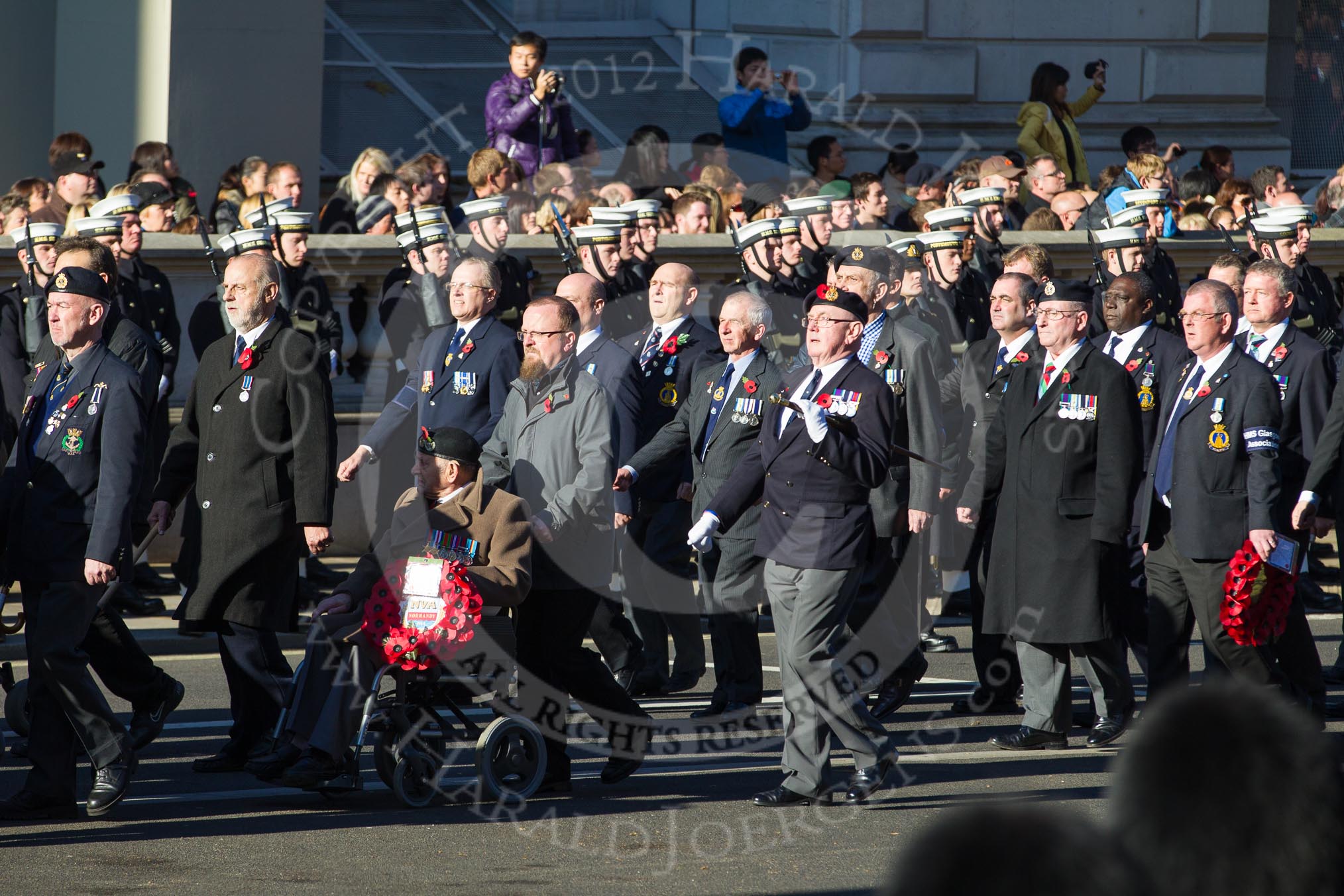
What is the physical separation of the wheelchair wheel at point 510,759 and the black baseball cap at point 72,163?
7.02 metres

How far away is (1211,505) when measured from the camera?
8.34m

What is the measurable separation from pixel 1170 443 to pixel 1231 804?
6.72 meters

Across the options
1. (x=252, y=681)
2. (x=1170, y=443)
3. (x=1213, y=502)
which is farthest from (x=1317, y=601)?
(x=252, y=681)

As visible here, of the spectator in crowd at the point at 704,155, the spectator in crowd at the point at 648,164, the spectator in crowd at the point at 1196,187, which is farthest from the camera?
the spectator in crowd at the point at 1196,187

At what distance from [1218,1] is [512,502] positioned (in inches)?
646

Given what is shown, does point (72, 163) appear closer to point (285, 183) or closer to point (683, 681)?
point (285, 183)

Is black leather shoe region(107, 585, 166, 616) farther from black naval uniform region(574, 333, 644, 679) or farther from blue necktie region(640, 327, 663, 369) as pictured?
blue necktie region(640, 327, 663, 369)

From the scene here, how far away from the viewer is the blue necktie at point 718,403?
9.12m

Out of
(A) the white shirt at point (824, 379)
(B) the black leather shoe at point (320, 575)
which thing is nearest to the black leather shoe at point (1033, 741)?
(A) the white shirt at point (824, 379)

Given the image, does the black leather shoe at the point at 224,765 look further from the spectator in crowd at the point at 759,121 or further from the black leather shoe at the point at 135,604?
the spectator in crowd at the point at 759,121

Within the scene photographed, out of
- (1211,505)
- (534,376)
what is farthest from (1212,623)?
(534,376)

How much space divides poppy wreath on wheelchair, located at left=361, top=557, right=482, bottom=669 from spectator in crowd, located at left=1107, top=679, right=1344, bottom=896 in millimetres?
4918

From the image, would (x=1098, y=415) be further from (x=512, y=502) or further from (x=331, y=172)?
(x=331, y=172)

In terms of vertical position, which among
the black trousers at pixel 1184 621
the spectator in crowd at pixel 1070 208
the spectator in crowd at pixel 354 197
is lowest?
the black trousers at pixel 1184 621
